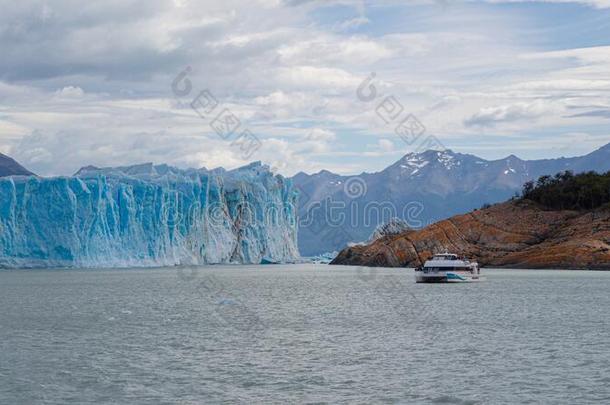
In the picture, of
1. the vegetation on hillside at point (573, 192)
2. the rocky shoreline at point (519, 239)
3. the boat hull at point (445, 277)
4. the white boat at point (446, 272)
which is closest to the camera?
the boat hull at point (445, 277)

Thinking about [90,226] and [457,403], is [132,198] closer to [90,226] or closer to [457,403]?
[90,226]

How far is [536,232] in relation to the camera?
112312 mm

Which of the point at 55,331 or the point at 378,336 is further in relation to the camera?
the point at 55,331

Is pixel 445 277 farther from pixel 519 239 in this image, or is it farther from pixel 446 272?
pixel 519 239

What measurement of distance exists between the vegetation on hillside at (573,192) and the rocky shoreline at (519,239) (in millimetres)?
1793

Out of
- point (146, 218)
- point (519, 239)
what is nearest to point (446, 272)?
point (519, 239)

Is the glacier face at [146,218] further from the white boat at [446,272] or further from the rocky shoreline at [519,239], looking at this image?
the white boat at [446,272]

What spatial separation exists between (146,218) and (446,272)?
43717mm

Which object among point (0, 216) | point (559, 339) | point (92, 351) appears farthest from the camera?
point (0, 216)

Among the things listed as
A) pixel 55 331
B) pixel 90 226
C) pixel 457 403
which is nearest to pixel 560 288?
pixel 55 331

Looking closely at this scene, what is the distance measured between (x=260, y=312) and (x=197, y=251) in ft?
241

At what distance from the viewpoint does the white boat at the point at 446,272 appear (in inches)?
3219

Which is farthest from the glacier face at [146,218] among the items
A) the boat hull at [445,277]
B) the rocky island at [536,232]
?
the boat hull at [445,277]

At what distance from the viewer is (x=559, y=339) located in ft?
112
